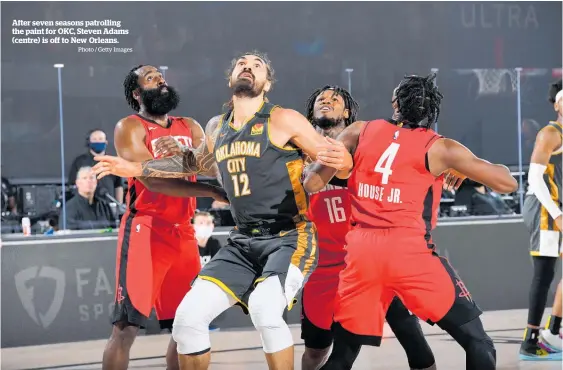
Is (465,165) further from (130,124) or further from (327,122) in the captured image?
(130,124)

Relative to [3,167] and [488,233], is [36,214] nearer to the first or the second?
[3,167]

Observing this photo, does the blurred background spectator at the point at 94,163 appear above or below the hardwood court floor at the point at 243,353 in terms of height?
above

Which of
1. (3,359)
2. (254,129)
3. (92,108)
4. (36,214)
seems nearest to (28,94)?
(92,108)

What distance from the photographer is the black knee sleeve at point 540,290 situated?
6.28 m

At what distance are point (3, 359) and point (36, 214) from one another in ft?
5.31

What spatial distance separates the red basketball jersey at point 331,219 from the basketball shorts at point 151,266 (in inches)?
31.0

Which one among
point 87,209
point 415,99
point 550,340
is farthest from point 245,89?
point 87,209

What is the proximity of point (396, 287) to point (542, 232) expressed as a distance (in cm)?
240

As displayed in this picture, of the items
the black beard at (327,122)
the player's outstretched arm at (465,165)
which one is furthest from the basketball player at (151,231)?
the player's outstretched arm at (465,165)

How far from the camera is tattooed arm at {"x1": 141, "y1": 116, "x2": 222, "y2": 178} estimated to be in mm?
4902

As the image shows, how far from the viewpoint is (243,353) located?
22.3 feet

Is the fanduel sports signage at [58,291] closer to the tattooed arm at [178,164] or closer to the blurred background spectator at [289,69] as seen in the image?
Result: the blurred background spectator at [289,69]

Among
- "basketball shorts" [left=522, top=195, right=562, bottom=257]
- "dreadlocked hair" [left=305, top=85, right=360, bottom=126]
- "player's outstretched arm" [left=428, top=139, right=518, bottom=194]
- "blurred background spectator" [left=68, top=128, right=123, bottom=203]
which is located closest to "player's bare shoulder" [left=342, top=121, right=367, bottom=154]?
"player's outstretched arm" [left=428, top=139, right=518, bottom=194]

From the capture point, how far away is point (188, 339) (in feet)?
13.7
